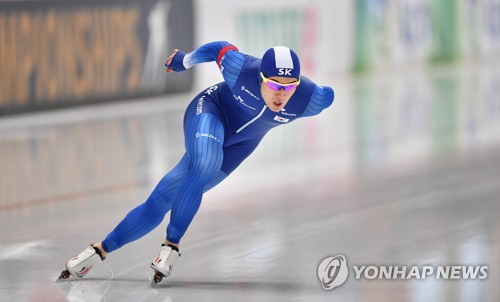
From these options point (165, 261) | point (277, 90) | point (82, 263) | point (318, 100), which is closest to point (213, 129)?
point (277, 90)

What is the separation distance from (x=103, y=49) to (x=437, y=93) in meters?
5.62

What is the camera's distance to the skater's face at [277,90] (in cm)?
499

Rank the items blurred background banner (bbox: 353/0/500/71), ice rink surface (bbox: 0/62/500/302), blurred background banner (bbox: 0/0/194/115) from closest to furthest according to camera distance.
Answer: ice rink surface (bbox: 0/62/500/302), blurred background banner (bbox: 0/0/194/115), blurred background banner (bbox: 353/0/500/71)

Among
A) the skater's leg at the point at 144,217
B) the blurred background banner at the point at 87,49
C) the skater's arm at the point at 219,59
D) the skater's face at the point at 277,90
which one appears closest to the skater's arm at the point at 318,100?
the skater's face at the point at 277,90

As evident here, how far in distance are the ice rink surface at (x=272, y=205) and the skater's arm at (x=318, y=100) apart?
0.87 meters

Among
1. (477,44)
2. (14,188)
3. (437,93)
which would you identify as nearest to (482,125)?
(437,93)

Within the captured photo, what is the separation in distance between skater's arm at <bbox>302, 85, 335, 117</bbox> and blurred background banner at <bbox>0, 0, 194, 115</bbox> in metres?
7.84

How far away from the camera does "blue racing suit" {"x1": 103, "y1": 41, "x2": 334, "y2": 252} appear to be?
5.04 m

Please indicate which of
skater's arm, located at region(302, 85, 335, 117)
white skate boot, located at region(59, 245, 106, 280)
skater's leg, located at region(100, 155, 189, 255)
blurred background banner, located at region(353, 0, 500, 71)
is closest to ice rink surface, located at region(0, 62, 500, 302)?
white skate boot, located at region(59, 245, 106, 280)

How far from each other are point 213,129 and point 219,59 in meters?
0.42

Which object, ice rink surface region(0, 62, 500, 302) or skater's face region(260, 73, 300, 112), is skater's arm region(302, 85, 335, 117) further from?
ice rink surface region(0, 62, 500, 302)

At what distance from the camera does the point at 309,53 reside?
58.3 feet

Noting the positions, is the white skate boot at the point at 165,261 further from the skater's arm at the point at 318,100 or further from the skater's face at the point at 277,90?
the skater's arm at the point at 318,100

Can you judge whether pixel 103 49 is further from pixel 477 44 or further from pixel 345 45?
pixel 477 44
